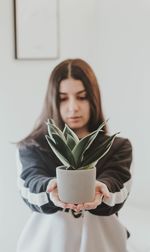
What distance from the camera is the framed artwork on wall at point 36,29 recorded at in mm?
1658

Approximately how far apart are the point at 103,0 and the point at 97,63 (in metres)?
0.32

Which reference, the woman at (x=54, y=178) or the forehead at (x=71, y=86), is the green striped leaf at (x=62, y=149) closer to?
the woman at (x=54, y=178)

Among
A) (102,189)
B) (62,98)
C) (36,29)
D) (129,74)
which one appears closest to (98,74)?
(129,74)

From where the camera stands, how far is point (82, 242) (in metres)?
1.04

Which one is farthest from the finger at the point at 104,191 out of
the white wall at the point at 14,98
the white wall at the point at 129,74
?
the white wall at the point at 129,74

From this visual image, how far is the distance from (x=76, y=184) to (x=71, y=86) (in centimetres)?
38

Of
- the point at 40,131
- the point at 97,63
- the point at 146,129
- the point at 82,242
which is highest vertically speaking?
the point at 97,63

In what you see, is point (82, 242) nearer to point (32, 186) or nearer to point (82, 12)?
point (32, 186)

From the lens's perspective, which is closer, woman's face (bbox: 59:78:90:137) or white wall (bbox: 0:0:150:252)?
woman's face (bbox: 59:78:90:137)

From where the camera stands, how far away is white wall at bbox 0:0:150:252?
1695 mm

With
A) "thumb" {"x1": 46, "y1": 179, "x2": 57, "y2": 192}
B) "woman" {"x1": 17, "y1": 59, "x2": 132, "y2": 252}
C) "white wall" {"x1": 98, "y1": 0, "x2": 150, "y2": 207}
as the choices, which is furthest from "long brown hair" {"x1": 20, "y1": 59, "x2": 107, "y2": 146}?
"white wall" {"x1": 98, "y1": 0, "x2": 150, "y2": 207}

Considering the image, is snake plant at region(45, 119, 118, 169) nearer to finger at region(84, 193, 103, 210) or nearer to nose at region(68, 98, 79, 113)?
finger at region(84, 193, 103, 210)

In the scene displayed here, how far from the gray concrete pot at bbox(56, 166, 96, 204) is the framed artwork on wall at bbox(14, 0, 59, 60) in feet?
3.12

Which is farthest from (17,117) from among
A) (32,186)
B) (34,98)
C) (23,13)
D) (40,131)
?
(32,186)
